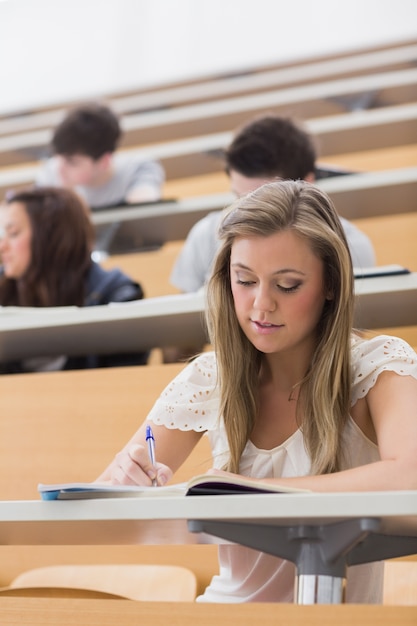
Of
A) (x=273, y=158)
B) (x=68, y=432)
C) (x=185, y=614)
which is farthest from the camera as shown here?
(x=273, y=158)

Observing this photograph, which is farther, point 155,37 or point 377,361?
point 155,37

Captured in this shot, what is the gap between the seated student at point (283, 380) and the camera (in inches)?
44.4

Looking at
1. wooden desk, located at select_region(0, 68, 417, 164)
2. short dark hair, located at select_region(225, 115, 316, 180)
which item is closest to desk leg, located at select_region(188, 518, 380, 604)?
short dark hair, located at select_region(225, 115, 316, 180)

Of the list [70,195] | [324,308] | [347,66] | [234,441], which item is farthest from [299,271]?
[347,66]

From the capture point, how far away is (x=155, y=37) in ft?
14.1

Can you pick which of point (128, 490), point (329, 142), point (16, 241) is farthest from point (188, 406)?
point (329, 142)

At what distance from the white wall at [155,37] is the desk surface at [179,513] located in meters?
3.12

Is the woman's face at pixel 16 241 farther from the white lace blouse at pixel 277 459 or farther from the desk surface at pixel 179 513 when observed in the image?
the desk surface at pixel 179 513

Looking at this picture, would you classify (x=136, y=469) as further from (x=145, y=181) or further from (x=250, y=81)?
(x=250, y=81)

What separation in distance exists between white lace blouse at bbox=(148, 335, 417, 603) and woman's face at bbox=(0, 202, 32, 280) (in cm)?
103

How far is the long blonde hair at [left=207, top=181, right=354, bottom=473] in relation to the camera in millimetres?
1165

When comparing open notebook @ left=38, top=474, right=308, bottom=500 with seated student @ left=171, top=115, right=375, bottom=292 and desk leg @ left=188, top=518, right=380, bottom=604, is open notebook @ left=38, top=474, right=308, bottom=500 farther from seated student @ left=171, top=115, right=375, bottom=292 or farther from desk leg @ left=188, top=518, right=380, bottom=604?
seated student @ left=171, top=115, right=375, bottom=292

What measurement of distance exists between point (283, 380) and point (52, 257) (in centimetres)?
105

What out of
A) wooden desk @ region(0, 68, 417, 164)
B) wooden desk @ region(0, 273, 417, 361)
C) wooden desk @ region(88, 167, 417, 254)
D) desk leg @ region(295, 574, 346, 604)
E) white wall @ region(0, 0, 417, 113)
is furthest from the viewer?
white wall @ region(0, 0, 417, 113)
